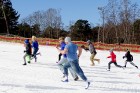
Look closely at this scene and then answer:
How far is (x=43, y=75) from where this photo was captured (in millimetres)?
16266

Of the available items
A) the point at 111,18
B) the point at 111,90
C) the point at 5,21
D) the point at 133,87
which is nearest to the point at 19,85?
the point at 111,90

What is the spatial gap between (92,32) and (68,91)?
7645cm

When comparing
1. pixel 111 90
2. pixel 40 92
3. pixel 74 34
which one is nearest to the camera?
pixel 40 92

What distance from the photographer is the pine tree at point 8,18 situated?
76.5 m

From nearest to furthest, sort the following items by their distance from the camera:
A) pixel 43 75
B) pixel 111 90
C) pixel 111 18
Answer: pixel 111 90, pixel 43 75, pixel 111 18

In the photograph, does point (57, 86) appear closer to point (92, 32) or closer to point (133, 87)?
point (133, 87)

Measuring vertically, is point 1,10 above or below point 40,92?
above

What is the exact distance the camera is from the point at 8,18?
8012 cm

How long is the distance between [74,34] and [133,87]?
6960cm

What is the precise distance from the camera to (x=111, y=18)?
71.3 m

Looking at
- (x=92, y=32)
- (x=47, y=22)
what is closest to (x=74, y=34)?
(x=92, y=32)

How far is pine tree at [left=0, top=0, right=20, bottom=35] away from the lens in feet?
251

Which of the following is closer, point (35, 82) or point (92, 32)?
point (35, 82)

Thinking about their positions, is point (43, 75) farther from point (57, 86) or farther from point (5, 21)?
point (5, 21)
